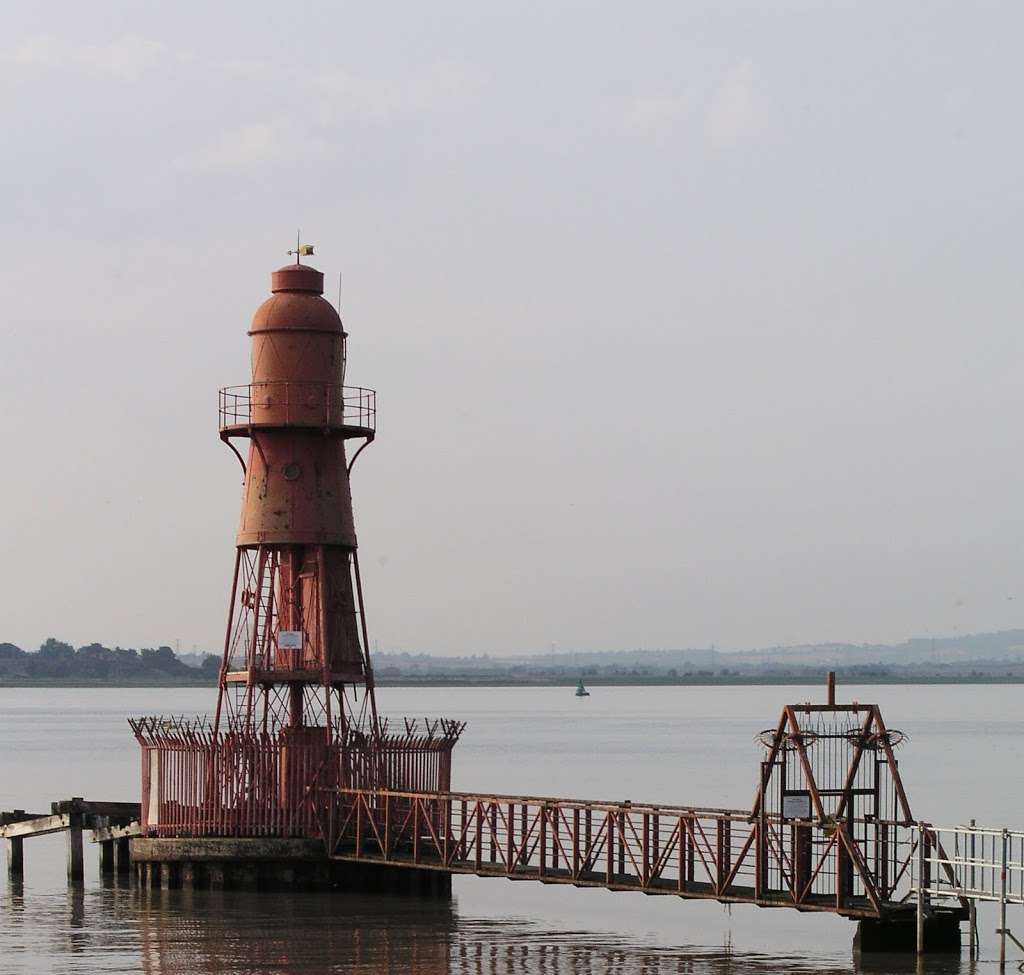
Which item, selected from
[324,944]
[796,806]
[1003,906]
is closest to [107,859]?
[324,944]

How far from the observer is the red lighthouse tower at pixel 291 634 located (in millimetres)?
40500

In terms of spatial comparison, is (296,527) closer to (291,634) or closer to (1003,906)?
(291,634)

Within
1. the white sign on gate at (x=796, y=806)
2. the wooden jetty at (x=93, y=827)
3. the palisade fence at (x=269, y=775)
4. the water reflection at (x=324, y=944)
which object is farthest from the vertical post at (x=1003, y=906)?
the wooden jetty at (x=93, y=827)

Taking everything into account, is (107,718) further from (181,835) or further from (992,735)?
(181,835)

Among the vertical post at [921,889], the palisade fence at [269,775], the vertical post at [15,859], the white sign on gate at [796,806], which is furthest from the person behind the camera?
the vertical post at [15,859]

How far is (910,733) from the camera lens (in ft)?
463

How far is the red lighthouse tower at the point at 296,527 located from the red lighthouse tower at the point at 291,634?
3 centimetres

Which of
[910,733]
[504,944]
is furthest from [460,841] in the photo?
[910,733]

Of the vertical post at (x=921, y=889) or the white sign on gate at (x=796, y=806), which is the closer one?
the vertical post at (x=921, y=889)

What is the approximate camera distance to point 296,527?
42.0 m

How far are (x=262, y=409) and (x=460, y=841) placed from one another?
384 inches

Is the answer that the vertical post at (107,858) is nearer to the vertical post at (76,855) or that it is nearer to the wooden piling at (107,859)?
the wooden piling at (107,859)

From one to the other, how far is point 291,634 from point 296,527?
2.06m

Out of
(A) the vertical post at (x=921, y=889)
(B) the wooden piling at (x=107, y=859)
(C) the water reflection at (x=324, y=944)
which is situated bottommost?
(C) the water reflection at (x=324, y=944)
